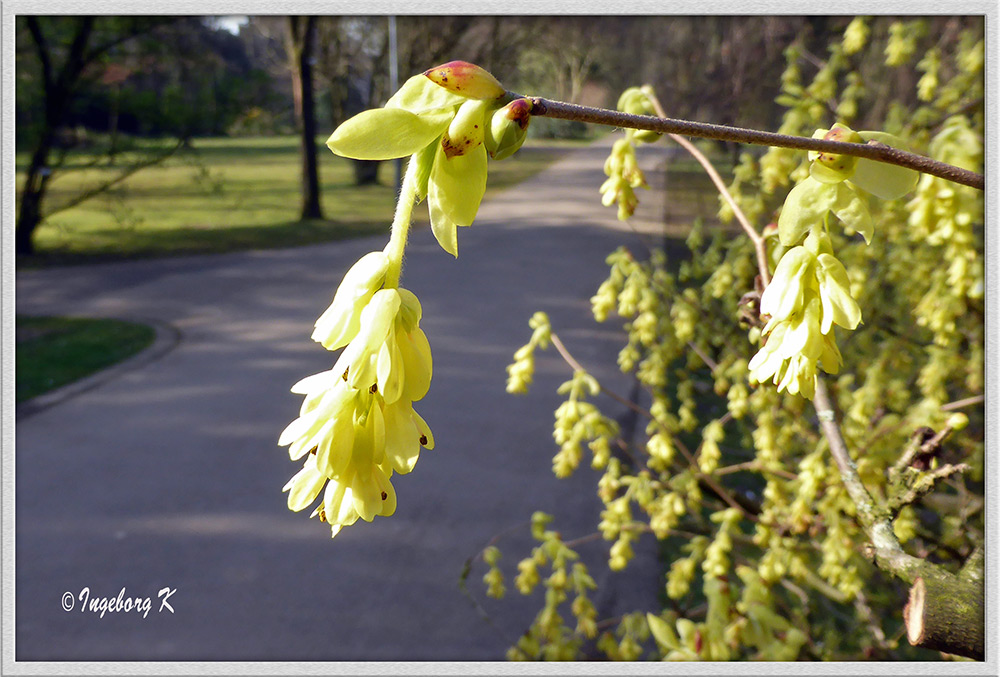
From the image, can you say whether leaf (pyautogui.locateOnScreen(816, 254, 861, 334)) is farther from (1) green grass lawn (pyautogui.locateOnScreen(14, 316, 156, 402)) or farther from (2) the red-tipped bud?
(1) green grass lawn (pyautogui.locateOnScreen(14, 316, 156, 402))

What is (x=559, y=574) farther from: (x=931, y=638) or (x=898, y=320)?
(x=898, y=320)

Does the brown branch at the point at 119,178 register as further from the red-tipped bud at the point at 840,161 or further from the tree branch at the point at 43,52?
the red-tipped bud at the point at 840,161

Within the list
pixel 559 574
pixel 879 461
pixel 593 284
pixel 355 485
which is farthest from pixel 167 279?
pixel 355 485

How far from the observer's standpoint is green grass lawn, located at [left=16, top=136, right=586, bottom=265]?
5262 mm

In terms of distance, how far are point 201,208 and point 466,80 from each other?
23.8 feet

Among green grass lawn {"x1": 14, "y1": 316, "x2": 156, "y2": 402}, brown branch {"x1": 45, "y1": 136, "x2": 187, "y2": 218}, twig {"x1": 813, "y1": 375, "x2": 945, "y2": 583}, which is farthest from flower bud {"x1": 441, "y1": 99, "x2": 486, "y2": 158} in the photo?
brown branch {"x1": 45, "y1": 136, "x2": 187, "y2": 218}

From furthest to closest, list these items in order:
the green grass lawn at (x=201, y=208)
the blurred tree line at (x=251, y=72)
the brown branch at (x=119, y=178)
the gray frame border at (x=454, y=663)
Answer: the green grass lawn at (x=201, y=208) → the brown branch at (x=119, y=178) → the blurred tree line at (x=251, y=72) → the gray frame border at (x=454, y=663)

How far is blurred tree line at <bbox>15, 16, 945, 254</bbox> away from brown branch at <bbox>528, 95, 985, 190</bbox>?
3163 mm

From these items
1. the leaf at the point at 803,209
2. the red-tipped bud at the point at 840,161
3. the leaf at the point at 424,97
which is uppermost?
the leaf at the point at 424,97

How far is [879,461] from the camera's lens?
4.60ft

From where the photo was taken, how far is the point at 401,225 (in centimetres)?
28

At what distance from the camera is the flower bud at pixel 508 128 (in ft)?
0.92

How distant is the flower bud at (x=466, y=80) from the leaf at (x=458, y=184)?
0.07 ft

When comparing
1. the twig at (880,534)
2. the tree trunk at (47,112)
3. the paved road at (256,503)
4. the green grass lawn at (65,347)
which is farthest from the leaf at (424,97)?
the tree trunk at (47,112)
